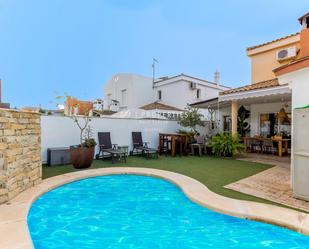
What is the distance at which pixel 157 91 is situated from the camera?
24750 millimetres

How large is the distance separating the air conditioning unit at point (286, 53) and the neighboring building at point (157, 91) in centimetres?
947

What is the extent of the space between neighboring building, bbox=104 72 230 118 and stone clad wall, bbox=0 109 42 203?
15.6 metres

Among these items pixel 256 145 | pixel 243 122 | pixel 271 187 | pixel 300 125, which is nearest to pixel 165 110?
pixel 243 122

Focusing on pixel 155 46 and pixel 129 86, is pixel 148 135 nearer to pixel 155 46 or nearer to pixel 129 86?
pixel 129 86

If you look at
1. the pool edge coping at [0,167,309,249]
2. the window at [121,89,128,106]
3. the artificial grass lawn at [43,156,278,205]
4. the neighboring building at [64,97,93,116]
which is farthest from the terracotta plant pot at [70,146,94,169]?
the window at [121,89,128,106]

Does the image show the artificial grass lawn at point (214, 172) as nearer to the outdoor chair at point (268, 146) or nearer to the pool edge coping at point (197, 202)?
the pool edge coping at point (197, 202)

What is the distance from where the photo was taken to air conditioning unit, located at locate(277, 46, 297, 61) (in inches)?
520

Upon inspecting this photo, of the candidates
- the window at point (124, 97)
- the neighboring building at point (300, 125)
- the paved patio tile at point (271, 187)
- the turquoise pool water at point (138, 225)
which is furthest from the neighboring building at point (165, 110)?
the turquoise pool water at point (138, 225)

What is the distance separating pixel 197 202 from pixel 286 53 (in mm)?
12457

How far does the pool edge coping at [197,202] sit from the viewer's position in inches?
139

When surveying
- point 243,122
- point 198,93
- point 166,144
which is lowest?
point 166,144

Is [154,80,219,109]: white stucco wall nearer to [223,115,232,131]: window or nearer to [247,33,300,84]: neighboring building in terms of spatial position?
[223,115,232,131]: window

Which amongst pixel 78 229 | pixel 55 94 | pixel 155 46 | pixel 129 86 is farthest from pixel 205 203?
pixel 155 46

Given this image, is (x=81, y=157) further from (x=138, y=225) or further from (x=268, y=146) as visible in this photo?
(x=268, y=146)
